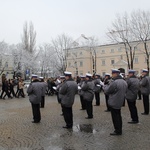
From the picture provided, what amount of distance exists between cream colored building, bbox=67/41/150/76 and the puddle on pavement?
5435 centimetres

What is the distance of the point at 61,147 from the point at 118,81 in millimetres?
2639

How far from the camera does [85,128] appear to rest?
8.40 metres

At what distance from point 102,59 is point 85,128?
2450 inches

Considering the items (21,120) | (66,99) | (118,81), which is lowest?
→ (21,120)

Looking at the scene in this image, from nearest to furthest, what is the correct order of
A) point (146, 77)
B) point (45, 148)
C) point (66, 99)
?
point (45, 148) → point (66, 99) → point (146, 77)

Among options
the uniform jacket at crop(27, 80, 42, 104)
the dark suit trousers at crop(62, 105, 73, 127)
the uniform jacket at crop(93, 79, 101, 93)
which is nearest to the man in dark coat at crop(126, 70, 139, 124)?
the dark suit trousers at crop(62, 105, 73, 127)

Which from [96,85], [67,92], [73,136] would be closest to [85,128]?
[73,136]

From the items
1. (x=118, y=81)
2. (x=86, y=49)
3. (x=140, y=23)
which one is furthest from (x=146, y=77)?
(x=86, y=49)

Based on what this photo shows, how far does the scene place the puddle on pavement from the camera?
7.94 metres

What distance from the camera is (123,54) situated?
65.6 metres

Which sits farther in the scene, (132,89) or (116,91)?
(132,89)

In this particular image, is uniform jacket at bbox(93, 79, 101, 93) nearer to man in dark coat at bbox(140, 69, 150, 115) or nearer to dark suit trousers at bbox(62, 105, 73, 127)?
man in dark coat at bbox(140, 69, 150, 115)

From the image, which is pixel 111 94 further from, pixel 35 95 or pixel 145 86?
pixel 145 86

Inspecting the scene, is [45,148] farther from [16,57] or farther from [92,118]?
[16,57]
